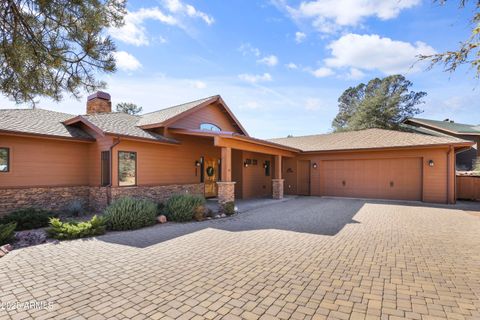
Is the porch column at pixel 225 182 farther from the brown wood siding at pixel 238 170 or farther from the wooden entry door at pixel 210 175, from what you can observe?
the brown wood siding at pixel 238 170

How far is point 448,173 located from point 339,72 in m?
8.16

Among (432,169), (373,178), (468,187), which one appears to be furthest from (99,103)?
(468,187)

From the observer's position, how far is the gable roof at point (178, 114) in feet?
37.7

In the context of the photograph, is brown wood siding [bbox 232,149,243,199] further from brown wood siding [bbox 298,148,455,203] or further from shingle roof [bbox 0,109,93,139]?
brown wood siding [bbox 298,148,455,203]

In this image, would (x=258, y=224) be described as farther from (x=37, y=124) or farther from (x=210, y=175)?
(x=37, y=124)

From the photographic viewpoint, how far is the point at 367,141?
15.2 meters

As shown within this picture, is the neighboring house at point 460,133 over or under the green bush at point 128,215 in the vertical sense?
over

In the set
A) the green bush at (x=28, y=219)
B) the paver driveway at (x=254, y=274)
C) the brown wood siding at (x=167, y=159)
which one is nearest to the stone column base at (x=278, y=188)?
the brown wood siding at (x=167, y=159)

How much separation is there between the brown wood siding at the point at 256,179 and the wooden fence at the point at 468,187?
35.6ft

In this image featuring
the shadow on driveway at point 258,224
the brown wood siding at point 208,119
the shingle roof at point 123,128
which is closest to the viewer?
the shadow on driveway at point 258,224

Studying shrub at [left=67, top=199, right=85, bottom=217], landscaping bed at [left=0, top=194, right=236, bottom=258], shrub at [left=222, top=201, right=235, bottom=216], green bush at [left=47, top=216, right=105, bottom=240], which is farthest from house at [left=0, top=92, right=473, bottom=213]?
green bush at [left=47, top=216, right=105, bottom=240]

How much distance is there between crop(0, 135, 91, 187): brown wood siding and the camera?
866cm

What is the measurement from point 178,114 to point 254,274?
9.43m

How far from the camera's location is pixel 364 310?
122 inches
